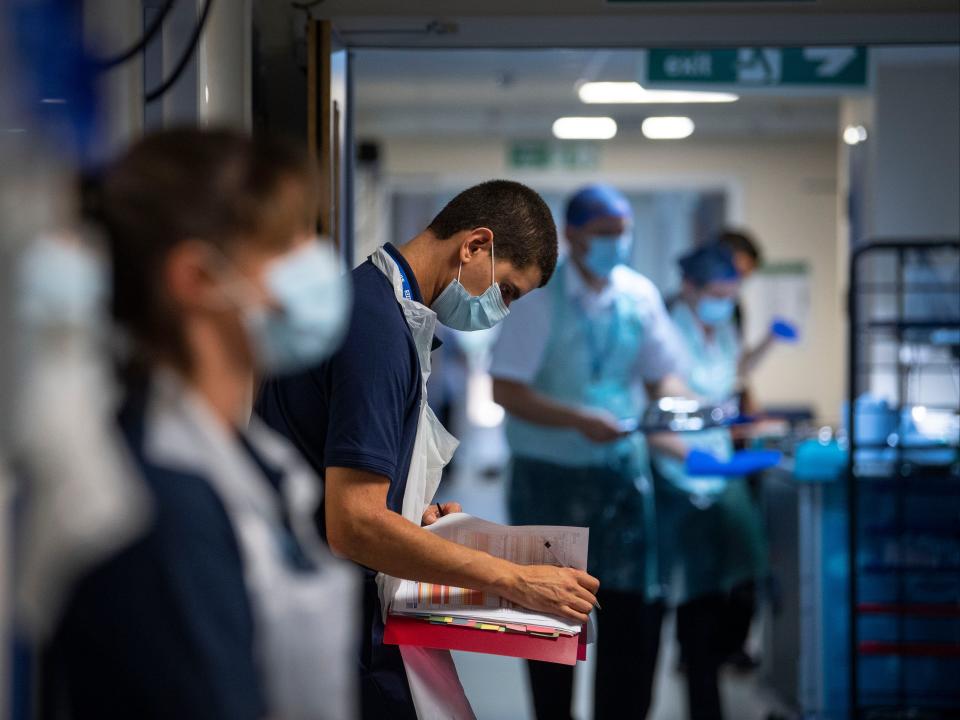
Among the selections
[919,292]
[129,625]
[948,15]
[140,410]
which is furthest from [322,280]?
[919,292]

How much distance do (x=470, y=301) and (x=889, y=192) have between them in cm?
368

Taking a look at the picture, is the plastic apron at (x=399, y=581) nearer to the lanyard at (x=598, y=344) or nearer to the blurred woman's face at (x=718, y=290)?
the lanyard at (x=598, y=344)

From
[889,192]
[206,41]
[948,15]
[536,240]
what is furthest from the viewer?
[889,192]

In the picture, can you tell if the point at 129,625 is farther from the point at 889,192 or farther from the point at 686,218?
the point at 686,218

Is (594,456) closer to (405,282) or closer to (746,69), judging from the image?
(746,69)

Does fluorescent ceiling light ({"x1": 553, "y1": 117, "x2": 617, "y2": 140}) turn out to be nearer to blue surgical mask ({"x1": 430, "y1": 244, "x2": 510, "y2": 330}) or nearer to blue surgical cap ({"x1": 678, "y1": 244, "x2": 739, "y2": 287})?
blue surgical cap ({"x1": 678, "y1": 244, "x2": 739, "y2": 287})

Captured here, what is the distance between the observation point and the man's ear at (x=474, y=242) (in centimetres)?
183

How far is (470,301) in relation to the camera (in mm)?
1882

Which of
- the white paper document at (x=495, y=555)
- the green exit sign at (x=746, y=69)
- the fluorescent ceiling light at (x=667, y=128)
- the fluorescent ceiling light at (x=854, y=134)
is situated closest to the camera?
the white paper document at (x=495, y=555)

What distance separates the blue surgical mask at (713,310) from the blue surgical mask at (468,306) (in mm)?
2306

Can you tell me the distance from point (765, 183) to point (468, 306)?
670 centimetres

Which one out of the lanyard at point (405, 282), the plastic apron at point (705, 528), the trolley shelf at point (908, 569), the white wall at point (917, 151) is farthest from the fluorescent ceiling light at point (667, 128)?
the lanyard at point (405, 282)

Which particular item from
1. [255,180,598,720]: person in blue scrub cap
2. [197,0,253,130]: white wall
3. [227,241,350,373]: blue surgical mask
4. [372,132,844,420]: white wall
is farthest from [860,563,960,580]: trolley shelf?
[372,132,844,420]: white wall

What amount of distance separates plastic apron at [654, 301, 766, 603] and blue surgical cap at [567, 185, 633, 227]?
733 mm
